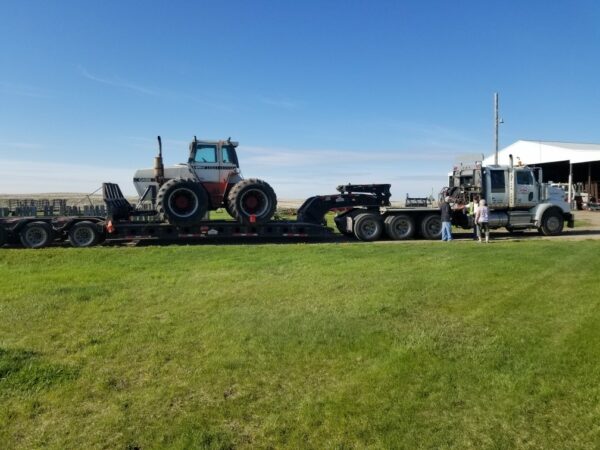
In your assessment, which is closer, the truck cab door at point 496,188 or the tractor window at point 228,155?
the tractor window at point 228,155

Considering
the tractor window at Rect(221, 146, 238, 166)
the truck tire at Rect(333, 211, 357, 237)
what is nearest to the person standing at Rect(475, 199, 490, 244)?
the truck tire at Rect(333, 211, 357, 237)

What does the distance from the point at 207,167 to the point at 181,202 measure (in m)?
1.45

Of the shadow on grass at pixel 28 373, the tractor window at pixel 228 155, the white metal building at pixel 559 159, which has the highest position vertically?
the white metal building at pixel 559 159

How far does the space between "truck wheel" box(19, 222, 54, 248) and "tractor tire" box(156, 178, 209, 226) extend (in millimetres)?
3049

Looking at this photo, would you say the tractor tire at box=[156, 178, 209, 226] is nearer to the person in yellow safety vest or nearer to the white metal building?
the person in yellow safety vest

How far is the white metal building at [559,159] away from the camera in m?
39.0

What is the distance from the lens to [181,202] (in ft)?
50.7

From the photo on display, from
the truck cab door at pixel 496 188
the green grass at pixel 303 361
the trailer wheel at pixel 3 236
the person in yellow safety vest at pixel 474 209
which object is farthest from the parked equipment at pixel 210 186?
the truck cab door at pixel 496 188

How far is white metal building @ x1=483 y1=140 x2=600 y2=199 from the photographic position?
39047 mm

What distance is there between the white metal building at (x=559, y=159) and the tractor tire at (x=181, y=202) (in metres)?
26.7

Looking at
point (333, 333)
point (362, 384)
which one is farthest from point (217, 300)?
point (362, 384)

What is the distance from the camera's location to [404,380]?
15.9 feet

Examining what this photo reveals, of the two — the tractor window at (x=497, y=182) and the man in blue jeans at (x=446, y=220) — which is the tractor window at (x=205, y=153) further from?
the tractor window at (x=497, y=182)

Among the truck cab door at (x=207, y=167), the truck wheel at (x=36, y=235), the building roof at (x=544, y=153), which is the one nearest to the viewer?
the truck wheel at (x=36, y=235)
